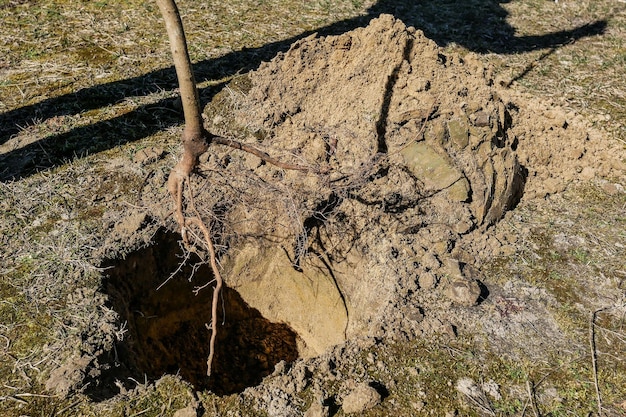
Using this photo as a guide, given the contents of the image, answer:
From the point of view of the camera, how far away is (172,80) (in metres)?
5.17

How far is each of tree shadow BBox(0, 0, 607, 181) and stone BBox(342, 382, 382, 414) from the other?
3116 mm

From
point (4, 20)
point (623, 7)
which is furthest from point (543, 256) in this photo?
point (4, 20)

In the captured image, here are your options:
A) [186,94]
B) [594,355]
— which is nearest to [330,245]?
[186,94]

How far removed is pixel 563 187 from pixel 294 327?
266 centimetres

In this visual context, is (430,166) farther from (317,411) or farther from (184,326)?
(184,326)

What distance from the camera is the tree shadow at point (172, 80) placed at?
4270mm

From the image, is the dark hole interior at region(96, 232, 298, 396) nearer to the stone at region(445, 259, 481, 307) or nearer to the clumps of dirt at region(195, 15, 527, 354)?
the clumps of dirt at region(195, 15, 527, 354)

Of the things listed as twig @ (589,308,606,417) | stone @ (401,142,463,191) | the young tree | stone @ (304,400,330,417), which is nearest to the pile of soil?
→ stone @ (401,142,463,191)

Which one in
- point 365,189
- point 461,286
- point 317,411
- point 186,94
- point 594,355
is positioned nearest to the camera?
point 317,411

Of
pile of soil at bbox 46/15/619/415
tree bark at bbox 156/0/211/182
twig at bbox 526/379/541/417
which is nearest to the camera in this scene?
tree bark at bbox 156/0/211/182

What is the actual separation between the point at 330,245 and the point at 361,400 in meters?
1.37

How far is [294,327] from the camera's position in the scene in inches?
148

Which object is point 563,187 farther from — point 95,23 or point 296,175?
point 95,23

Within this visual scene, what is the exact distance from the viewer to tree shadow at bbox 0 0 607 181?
4270 mm
